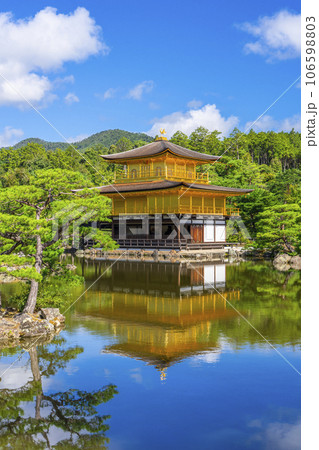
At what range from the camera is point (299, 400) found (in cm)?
877

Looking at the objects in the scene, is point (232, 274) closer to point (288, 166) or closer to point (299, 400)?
point (299, 400)

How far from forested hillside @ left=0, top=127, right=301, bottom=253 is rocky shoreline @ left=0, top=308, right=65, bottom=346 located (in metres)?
4.35

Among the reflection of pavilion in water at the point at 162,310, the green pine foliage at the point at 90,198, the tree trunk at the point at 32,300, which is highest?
the green pine foliage at the point at 90,198

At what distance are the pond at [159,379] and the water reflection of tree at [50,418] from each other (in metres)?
0.02

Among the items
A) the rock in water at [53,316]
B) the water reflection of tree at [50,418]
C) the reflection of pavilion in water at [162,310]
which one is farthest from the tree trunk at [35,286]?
the water reflection of tree at [50,418]

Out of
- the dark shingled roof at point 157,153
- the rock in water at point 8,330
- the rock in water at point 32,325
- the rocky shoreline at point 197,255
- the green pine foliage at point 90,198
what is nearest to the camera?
the rock in water at point 8,330

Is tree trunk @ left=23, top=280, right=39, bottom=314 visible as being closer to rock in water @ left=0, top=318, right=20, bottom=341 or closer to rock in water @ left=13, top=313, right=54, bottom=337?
rock in water @ left=13, top=313, right=54, bottom=337

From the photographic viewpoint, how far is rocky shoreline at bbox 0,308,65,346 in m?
12.8

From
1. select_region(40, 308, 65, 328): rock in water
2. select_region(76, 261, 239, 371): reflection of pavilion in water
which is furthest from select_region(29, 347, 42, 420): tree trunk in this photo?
select_region(40, 308, 65, 328): rock in water

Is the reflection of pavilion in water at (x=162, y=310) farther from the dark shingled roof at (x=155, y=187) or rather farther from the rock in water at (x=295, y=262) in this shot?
the dark shingled roof at (x=155, y=187)

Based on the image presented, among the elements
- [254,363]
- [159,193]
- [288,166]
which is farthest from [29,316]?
[288,166]

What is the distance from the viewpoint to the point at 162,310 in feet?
54.4

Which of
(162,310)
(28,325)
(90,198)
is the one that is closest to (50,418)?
(28,325)

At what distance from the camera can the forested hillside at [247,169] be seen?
33125 millimetres
